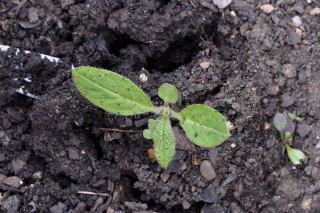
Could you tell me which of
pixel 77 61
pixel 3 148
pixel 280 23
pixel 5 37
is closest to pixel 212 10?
pixel 280 23

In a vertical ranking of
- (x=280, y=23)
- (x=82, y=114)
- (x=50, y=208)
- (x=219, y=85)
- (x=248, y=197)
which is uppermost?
(x=280, y=23)

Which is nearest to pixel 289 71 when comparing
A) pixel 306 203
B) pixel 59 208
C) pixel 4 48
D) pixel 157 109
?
pixel 306 203

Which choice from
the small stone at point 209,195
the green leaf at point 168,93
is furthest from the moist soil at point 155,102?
the green leaf at point 168,93

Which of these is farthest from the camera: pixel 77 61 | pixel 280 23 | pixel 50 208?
pixel 280 23

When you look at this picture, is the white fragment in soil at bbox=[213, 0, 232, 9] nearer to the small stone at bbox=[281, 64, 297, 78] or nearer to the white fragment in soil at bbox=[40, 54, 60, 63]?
the small stone at bbox=[281, 64, 297, 78]

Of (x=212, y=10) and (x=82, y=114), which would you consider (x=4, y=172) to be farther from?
(x=212, y=10)

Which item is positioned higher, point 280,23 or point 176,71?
point 280,23
